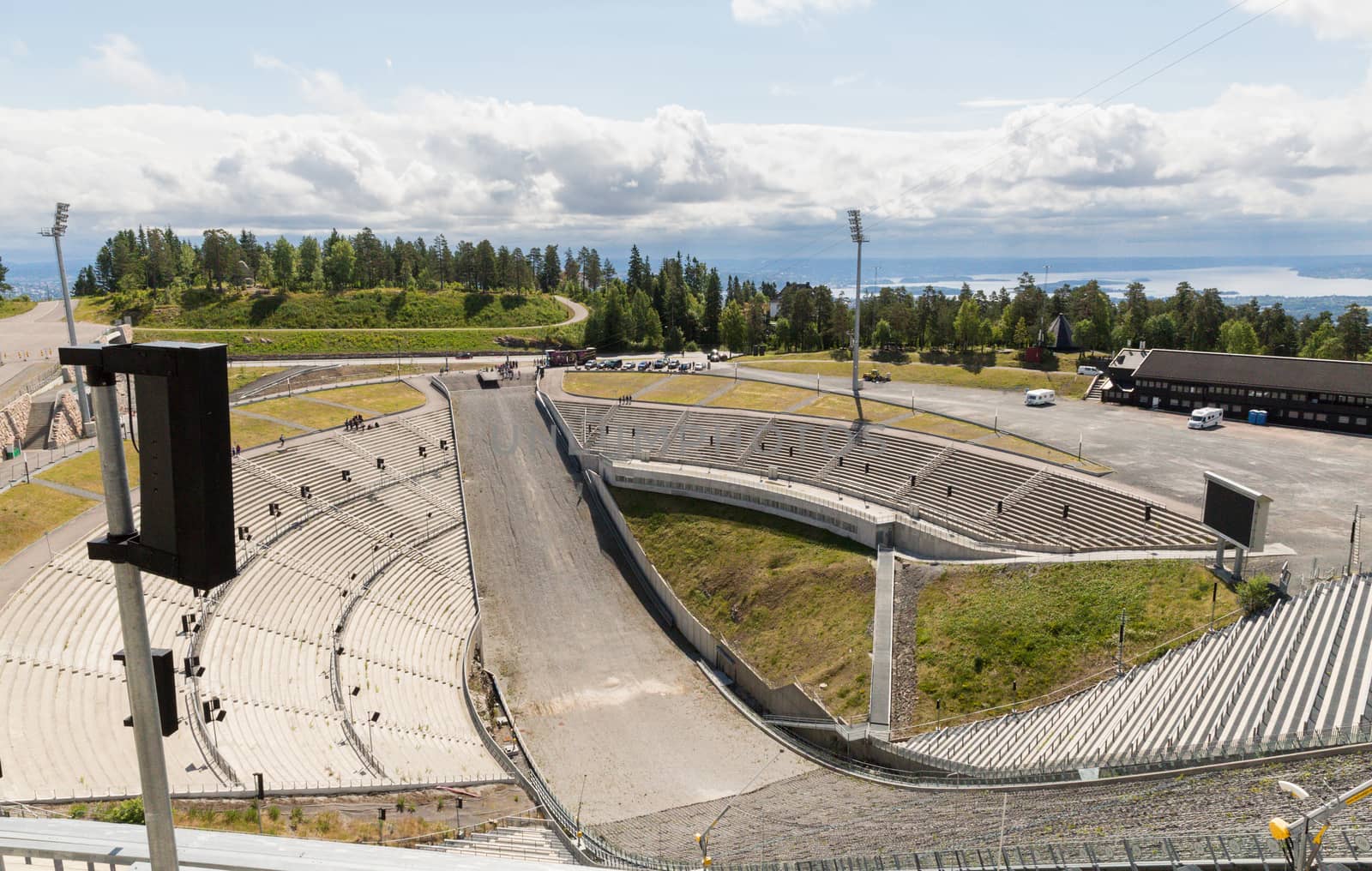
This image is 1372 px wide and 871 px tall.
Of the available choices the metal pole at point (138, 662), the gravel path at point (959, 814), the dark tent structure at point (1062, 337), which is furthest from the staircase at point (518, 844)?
the dark tent structure at point (1062, 337)

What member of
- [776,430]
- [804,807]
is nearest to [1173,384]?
[776,430]

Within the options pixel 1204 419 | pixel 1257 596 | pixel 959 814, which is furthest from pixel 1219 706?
pixel 1204 419

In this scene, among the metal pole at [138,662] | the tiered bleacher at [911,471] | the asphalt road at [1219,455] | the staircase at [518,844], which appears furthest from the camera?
the tiered bleacher at [911,471]

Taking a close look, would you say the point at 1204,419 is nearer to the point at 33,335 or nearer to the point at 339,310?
the point at 339,310

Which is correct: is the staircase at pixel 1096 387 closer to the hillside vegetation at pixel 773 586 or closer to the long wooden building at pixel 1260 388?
the long wooden building at pixel 1260 388

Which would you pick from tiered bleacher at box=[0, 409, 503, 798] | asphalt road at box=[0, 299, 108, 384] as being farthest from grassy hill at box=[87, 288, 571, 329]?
tiered bleacher at box=[0, 409, 503, 798]

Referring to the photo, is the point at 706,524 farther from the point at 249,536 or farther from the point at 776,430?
the point at 249,536

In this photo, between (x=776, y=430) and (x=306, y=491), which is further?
(x=776, y=430)
